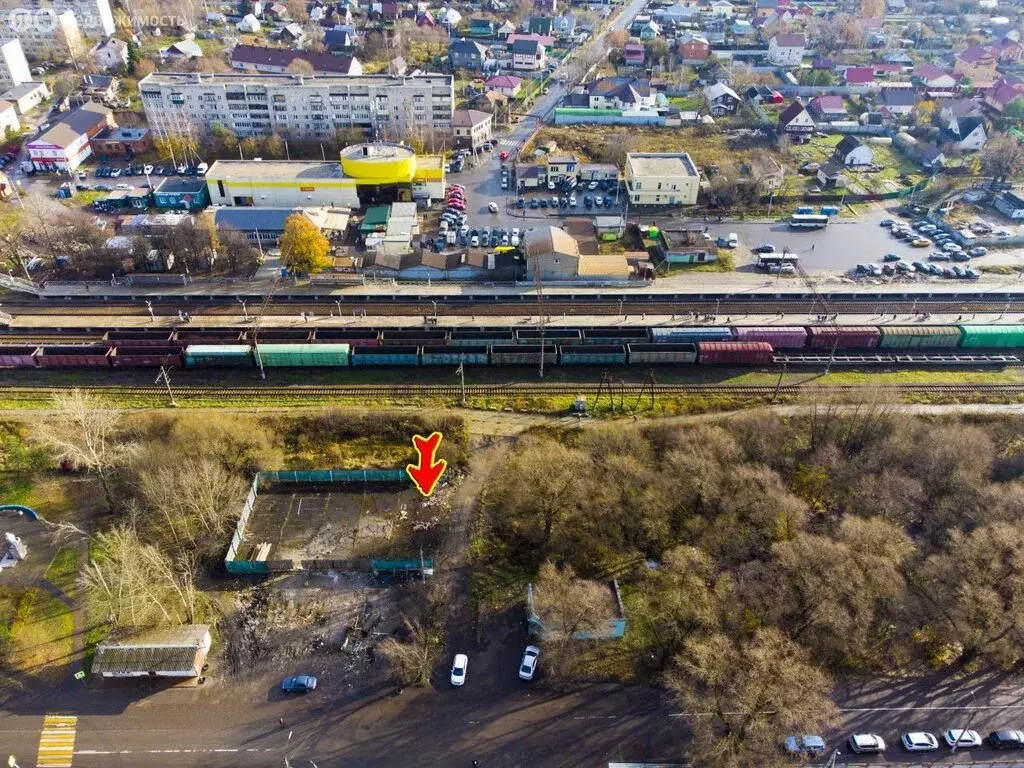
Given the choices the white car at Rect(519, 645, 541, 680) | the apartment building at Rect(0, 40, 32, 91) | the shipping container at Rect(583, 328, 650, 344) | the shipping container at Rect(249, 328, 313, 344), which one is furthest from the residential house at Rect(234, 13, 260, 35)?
the white car at Rect(519, 645, 541, 680)

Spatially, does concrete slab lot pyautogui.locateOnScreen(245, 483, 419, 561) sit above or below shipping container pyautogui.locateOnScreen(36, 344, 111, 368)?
below

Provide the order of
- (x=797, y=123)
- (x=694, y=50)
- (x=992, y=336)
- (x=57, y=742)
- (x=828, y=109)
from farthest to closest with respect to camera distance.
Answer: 1. (x=694, y=50)
2. (x=828, y=109)
3. (x=797, y=123)
4. (x=992, y=336)
5. (x=57, y=742)

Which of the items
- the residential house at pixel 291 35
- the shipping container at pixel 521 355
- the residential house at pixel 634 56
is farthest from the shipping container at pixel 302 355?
the residential house at pixel 291 35

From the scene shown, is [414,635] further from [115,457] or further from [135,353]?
[135,353]

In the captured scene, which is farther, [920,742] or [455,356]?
[455,356]

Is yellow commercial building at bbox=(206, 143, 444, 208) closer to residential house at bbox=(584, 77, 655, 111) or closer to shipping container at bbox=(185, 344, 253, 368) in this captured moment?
shipping container at bbox=(185, 344, 253, 368)

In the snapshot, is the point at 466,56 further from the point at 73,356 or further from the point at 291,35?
the point at 73,356

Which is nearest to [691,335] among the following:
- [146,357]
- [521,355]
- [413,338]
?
[521,355]
